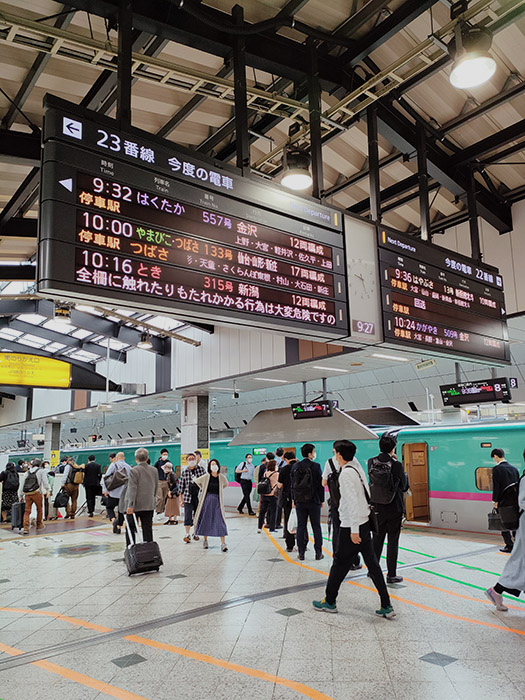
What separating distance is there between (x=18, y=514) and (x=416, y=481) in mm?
10348

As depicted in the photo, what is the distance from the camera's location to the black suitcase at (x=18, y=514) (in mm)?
13164

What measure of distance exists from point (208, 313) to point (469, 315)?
4245mm

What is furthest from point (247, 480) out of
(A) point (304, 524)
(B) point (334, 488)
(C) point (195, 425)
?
(B) point (334, 488)

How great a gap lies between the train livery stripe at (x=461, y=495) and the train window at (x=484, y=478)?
0.14m

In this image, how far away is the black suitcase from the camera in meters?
13.2

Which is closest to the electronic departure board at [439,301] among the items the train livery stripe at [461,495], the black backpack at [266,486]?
the train livery stripe at [461,495]

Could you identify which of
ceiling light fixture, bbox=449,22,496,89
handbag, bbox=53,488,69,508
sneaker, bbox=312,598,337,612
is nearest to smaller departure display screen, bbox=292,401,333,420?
handbag, bbox=53,488,69,508

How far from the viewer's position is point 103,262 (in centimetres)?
412

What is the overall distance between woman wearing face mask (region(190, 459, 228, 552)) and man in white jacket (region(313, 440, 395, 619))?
165 inches

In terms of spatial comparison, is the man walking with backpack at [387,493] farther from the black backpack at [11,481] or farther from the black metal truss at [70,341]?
the black metal truss at [70,341]

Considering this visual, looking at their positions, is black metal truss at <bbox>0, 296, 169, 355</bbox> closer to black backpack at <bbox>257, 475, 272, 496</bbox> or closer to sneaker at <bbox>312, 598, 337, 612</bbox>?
black backpack at <bbox>257, 475, 272, 496</bbox>

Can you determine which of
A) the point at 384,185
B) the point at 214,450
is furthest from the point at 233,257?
the point at 214,450

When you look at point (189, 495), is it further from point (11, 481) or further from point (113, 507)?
point (11, 481)

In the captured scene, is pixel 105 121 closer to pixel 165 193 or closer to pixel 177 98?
pixel 165 193
